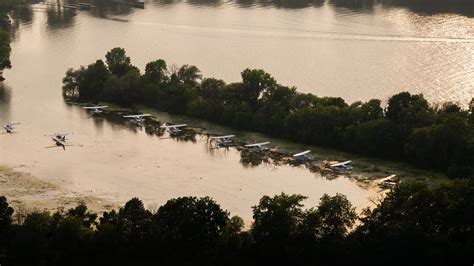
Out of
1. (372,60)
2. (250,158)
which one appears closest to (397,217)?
(250,158)

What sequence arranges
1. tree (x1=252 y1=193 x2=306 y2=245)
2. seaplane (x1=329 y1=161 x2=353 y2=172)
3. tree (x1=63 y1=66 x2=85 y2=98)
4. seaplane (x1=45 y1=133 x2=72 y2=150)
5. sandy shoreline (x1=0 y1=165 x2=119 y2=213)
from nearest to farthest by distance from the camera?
1. tree (x1=252 y1=193 x2=306 y2=245)
2. sandy shoreline (x1=0 y1=165 x2=119 y2=213)
3. seaplane (x1=329 y1=161 x2=353 y2=172)
4. seaplane (x1=45 y1=133 x2=72 y2=150)
5. tree (x1=63 y1=66 x2=85 y2=98)

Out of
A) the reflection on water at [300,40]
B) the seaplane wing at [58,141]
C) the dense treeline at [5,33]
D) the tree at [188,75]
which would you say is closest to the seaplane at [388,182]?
the reflection on water at [300,40]

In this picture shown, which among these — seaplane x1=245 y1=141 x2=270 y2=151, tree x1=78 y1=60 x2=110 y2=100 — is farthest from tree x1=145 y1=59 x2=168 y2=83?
seaplane x1=245 y1=141 x2=270 y2=151

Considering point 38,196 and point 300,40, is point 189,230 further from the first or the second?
point 300,40

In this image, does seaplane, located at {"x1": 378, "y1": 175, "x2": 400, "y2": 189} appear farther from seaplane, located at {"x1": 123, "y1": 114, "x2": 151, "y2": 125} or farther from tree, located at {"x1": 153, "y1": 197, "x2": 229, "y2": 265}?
seaplane, located at {"x1": 123, "y1": 114, "x2": 151, "y2": 125}

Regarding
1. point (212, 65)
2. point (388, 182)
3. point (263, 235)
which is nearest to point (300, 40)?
point (212, 65)
